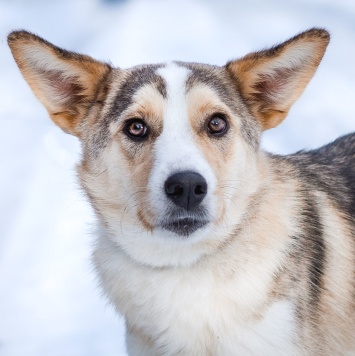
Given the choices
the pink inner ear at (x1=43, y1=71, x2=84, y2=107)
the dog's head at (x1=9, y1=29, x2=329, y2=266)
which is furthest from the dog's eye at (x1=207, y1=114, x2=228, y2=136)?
the pink inner ear at (x1=43, y1=71, x2=84, y2=107)

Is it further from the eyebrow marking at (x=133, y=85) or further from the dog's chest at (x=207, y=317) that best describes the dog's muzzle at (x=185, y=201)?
the eyebrow marking at (x=133, y=85)

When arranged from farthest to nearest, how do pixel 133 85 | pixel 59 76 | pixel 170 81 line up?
pixel 59 76, pixel 133 85, pixel 170 81

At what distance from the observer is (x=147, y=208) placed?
17.9ft

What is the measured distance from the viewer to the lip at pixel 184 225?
5.45m

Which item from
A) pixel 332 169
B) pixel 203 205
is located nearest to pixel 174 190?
pixel 203 205

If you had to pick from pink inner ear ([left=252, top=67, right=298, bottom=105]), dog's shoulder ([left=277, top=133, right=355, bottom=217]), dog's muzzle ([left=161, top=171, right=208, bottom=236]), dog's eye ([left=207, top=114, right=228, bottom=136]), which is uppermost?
pink inner ear ([left=252, top=67, right=298, bottom=105])

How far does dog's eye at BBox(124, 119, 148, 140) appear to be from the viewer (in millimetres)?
5770

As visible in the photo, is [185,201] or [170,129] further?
[170,129]

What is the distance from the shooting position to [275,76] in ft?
20.2

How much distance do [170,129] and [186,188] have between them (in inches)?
24.9

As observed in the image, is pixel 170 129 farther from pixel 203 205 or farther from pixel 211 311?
pixel 211 311

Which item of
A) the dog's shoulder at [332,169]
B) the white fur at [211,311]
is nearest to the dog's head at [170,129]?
the white fur at [211,311]

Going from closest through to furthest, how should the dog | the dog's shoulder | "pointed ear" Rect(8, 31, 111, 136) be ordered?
the dog
"pointed ear" Rect(8, 31, 111, 136)
the dog's shoulder

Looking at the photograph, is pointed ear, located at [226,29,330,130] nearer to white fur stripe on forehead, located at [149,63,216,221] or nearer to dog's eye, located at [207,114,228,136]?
dog's eye, located at [207,114,228,136]
